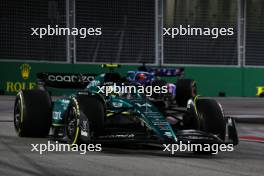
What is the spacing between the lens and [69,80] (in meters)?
10.8

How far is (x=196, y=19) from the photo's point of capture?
26062 mm

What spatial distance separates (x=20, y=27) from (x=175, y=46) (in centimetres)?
574

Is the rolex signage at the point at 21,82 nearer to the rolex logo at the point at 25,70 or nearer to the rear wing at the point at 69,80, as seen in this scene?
the rolex logo at the point at 25,70

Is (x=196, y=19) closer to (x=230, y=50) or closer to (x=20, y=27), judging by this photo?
(x=230, y=50)

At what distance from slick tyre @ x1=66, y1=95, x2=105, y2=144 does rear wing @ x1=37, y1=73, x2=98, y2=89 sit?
1.84 m

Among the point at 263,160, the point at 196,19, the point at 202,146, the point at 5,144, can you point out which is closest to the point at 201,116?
the point at 202,146

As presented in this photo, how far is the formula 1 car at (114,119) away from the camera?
27.1 feet

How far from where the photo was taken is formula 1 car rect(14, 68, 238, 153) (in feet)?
27.1

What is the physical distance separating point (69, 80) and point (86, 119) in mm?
2441

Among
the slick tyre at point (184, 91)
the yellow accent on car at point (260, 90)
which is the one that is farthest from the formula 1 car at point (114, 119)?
the yellow accent on car at point (260, 90)

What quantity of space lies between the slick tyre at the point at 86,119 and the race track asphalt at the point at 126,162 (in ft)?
0.84

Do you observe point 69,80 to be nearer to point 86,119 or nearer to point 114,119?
point 114,119

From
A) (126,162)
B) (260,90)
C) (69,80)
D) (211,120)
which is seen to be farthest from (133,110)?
(260,90)

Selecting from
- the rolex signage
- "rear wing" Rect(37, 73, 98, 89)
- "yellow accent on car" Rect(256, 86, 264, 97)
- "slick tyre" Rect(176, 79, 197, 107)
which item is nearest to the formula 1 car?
"rear wing" Rect(37, 73, 98, 89)
